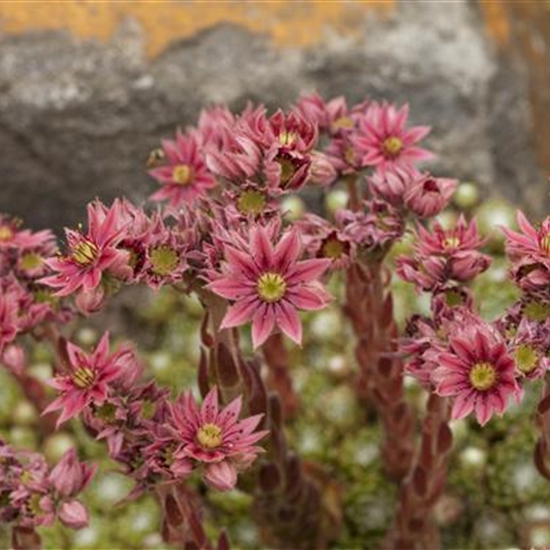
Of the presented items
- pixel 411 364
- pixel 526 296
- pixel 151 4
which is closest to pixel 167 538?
pixel 411 364

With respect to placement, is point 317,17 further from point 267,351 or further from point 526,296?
point 526,296

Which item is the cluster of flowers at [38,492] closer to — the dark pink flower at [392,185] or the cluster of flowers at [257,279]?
the cluster of flowers at [257,279]

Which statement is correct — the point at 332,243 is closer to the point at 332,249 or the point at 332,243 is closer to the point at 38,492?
the point at 332,249

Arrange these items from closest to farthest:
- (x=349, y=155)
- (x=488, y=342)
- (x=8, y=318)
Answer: (x=488, y=342), (x=8, y=318), (x=349, y=155)

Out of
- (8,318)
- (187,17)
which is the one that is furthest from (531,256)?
(187,17)

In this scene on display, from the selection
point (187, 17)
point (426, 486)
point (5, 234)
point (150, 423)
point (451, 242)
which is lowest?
point (426, 486)

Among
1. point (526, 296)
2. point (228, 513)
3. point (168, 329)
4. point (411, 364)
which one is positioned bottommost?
point (228, 513)
